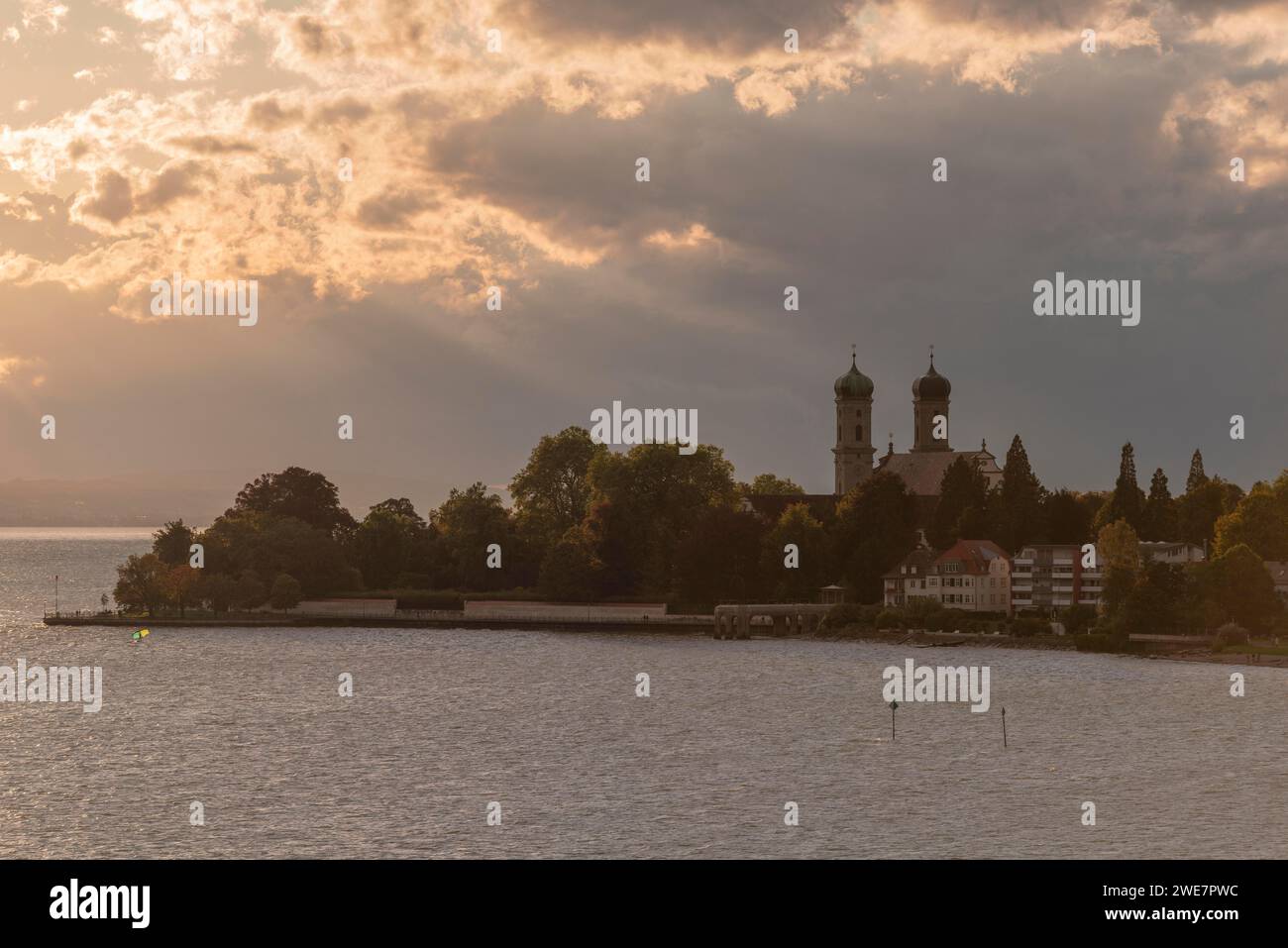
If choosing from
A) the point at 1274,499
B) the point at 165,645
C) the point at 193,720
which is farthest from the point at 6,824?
the point at 1274,499

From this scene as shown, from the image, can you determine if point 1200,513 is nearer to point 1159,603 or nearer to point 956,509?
point 956,509

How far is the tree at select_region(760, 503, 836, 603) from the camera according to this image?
185 meters

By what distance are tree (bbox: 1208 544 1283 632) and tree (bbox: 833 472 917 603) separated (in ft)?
133

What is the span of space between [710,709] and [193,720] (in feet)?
120

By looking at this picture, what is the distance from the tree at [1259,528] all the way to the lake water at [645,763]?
33.3 meters

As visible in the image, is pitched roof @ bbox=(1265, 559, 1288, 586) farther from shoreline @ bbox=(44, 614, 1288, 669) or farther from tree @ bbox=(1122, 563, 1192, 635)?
shoreline @ bbox=(44, 614, 1288, 669)

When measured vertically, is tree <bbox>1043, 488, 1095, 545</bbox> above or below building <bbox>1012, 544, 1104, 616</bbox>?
above

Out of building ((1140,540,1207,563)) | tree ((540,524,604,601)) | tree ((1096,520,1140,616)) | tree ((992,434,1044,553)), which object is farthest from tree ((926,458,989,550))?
tree ((540,524,604,601))

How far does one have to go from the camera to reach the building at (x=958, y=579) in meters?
174

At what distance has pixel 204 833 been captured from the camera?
5988 cm

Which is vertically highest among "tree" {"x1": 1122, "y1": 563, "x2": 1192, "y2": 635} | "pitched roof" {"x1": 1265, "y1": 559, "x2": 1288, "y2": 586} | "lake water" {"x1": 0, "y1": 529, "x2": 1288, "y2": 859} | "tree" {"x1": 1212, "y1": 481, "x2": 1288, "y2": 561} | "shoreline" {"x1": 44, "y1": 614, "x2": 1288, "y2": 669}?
"tree" {"x1": 1212, "y1": 481, "x2": 1288, "y2": 561}
